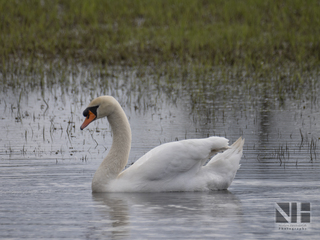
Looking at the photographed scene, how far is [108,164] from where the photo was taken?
8.09 m

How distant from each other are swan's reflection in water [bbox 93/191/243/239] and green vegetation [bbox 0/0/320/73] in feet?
42.6

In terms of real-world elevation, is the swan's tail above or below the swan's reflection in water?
above

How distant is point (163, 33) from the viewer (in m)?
26.6

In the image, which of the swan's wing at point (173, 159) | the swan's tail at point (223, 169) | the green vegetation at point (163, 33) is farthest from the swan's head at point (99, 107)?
the green vegetation at point (163, 33)

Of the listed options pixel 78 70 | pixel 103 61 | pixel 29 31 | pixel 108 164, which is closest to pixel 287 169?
pixel 108 164

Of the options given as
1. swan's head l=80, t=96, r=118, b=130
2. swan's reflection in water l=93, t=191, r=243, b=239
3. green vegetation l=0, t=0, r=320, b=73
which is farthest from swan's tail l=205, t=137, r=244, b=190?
green vegetation l=0, t=0, r=320, b=73

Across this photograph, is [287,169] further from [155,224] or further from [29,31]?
[29,31]

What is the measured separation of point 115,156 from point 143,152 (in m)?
1.86

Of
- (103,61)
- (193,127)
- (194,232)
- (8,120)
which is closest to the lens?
(194,232)

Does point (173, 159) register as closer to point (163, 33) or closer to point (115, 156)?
point (115, 156)

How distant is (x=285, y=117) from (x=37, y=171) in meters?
6.16

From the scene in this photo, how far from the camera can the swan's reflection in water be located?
19.8ft

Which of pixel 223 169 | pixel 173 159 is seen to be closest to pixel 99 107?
pixel 173 159

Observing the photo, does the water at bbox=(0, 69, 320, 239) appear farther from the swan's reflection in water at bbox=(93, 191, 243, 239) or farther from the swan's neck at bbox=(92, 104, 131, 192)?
the swan's neck at bbox=(92, 104, 131, 192)
